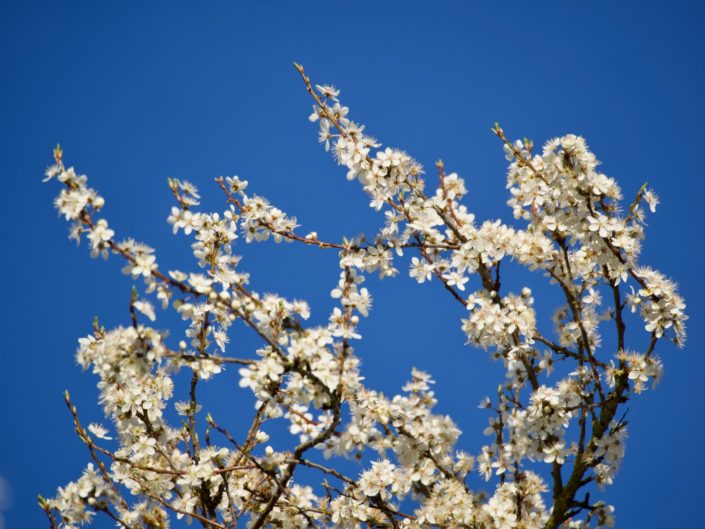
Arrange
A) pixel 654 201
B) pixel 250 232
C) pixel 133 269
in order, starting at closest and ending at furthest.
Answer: pixel 133 269
pixel 654 201
pixel 250 232

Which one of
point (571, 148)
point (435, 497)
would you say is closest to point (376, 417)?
point (435, 497)

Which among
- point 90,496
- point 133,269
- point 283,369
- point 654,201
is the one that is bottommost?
point 90,496

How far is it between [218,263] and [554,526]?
118 inches

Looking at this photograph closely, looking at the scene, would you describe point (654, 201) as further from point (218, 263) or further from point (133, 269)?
point (133, 269)

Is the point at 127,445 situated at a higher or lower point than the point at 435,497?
higher

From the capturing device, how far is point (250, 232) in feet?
19.3

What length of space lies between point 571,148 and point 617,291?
1.06m

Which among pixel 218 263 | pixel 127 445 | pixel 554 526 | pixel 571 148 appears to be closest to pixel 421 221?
pixel 571 148

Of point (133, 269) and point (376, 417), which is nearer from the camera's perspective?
point (133, 269)

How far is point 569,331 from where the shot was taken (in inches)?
234

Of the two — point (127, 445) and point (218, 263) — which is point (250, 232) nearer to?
point (218, 263)

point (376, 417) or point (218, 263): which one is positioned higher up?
point (218, 263)

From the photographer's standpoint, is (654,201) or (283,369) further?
(654,201)

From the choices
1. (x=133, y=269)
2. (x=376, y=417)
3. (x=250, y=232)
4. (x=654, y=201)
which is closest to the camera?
(x=133, y=269)
